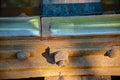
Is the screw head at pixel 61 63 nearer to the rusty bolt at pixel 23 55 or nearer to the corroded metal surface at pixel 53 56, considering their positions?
the corroded metal surface at pixel 53 56

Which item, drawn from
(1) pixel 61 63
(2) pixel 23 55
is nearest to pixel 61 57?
(1) pixel 61 63

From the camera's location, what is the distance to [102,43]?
270cm

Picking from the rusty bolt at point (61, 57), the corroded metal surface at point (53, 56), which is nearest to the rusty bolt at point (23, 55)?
the corroded metal surface at point (53, 56)

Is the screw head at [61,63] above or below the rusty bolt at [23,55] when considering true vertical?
below

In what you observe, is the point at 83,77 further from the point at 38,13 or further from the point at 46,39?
the point at 38,13

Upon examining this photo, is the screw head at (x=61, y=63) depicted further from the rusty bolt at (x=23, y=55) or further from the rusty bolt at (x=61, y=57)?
the rusty bolt at (x=23, y=55)

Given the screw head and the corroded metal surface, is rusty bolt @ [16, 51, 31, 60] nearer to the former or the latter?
the corroded metal surface

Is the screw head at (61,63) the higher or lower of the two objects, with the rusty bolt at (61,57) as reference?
lower

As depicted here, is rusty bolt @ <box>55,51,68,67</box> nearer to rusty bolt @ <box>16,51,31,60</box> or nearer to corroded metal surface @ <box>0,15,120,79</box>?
corroded metal surface @ <box>0,15,120,79</box>

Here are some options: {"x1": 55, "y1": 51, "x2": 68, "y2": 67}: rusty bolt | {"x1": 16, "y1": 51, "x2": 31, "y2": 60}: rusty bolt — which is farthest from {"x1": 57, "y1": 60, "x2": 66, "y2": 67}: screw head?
{"x1": 16, "y1": 51, "x2": 31, "y2": 60}: rusty bolt

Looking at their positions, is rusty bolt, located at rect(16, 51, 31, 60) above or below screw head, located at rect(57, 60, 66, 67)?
above

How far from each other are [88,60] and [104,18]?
456mm

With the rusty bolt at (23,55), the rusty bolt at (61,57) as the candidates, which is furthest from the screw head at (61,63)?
the rusty bolt at (23,55)

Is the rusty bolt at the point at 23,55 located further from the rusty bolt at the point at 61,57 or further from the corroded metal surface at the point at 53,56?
the rusty bolt at the point at 61,57
